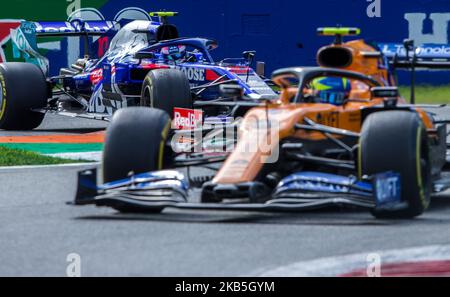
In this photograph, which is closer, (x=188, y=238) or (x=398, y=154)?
(x=188, y=238)

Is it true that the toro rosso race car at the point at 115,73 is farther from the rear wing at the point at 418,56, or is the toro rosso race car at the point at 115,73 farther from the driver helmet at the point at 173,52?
the rear wing at the point at 418,56

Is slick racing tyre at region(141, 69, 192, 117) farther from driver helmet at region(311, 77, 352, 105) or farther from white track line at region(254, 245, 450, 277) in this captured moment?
white track line at region(254, 245, 450, 277)

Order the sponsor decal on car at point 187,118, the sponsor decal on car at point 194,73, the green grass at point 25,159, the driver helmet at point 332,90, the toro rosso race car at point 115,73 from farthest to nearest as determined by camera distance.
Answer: the sponsor decal on car at point 194,73 → the toro rosso race car at point 115,73 → the green grass at point 25,159 → the sponsor decal on car at point 187,118 → the driver helmet at point 332,90

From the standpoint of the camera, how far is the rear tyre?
10.3 meters

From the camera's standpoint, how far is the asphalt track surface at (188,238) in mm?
7980

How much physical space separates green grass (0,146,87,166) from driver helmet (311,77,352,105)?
151 inches

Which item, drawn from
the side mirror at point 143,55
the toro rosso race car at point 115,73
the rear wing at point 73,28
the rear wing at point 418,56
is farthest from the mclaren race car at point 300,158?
the rear wing at point 73,28

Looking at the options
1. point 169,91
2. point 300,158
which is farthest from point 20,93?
point 300,158

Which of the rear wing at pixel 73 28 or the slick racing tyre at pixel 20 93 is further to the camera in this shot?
the rear wing at pixel 73 28

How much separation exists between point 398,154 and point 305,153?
3.00ft

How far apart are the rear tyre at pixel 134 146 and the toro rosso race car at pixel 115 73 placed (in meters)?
5.76

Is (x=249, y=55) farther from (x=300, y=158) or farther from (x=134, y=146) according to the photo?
(x=300, y=158)

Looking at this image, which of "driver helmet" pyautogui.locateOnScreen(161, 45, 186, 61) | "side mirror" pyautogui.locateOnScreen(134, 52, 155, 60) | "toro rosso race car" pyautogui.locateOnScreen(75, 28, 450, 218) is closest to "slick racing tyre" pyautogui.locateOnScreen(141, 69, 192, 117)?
"side mirror" pyautogui.locateOnScreen(134, 52, 155, 60)

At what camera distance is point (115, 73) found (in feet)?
58.3
